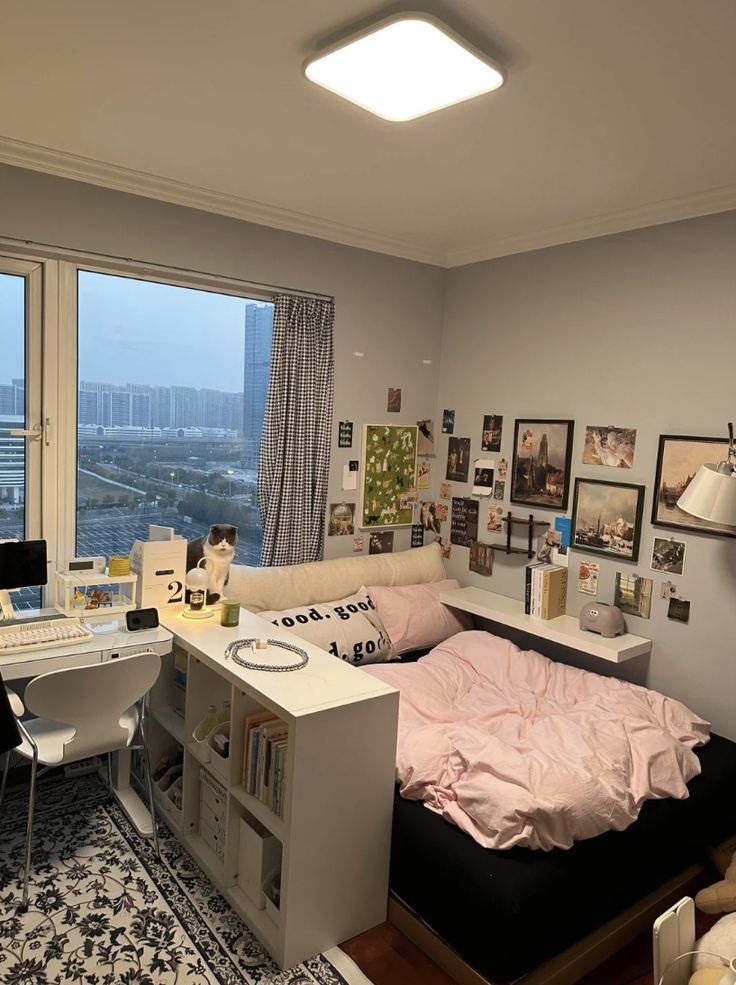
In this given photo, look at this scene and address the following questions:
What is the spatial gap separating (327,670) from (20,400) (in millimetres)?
1730

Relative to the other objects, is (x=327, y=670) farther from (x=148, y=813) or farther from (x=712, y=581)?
(x=712, y=581)

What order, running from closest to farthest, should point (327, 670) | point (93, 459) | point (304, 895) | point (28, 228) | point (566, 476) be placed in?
point (304, 895), point (327, 670), point (28, 228), point (93, 459), point (566, 476)

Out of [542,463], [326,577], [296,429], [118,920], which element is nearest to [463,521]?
[542,463]

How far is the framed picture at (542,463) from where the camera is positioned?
3.47 meters

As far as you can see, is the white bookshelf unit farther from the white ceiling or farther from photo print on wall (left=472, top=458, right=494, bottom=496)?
the white ceiling

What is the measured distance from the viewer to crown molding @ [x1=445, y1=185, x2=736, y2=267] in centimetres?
278

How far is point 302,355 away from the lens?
3.57 m

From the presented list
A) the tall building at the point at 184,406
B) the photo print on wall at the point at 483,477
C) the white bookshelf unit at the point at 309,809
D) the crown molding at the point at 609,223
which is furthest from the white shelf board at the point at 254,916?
the crown molding at the point at 609,223

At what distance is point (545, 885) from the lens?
1.95 metres

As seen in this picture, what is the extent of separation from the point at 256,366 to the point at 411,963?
265 centimetres

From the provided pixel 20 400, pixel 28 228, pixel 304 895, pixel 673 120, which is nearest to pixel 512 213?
pixel 673 120

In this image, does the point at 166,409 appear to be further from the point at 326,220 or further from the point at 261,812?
the point at 261,812

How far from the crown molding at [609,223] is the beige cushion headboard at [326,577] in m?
1.68

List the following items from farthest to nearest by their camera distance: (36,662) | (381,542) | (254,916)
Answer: (381,542)
(36,662)
(254,916)
